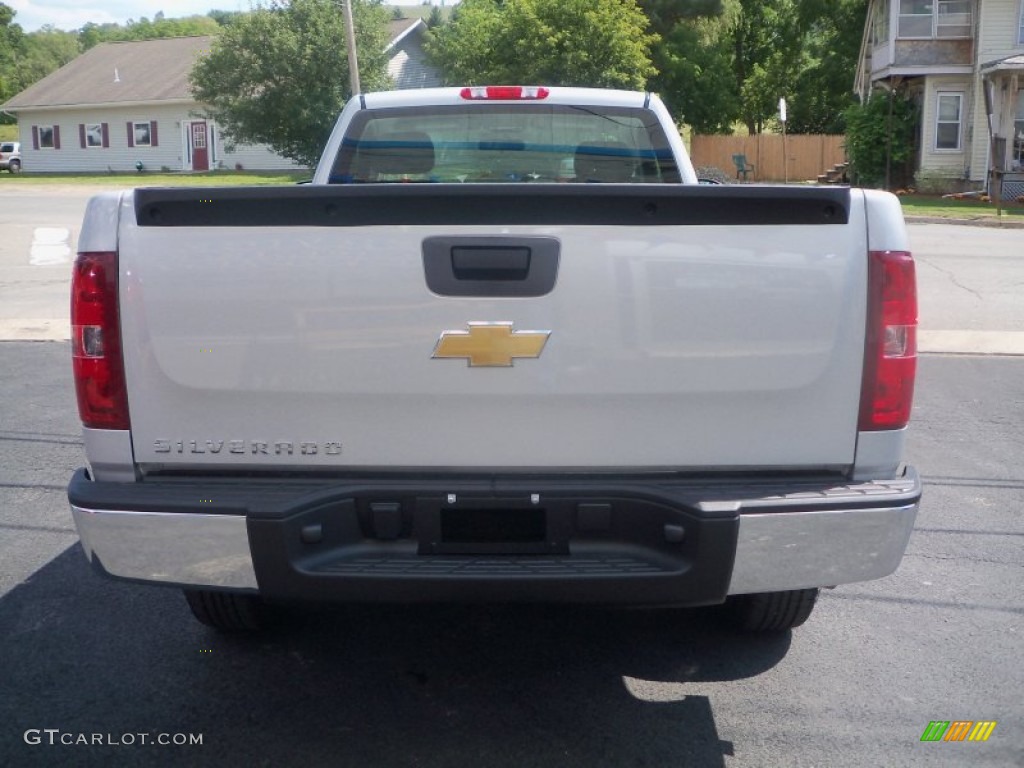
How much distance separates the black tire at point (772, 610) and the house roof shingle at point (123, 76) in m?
47.5

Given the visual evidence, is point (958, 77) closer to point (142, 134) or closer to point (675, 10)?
point (675, 10)

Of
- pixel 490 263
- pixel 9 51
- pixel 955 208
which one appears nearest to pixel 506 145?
pixel 490 263

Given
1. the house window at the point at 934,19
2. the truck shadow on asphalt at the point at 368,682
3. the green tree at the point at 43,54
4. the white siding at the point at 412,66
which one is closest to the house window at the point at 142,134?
the white siding at the point at 412,66

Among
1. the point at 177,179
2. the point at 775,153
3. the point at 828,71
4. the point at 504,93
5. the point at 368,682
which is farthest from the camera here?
the point at 828,71

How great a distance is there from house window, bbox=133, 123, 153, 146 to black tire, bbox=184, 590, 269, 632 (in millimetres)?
49936

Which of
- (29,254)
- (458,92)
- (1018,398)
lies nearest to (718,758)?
Result: (458,92)

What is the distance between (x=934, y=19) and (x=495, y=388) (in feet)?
114

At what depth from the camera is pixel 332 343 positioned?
315 cm

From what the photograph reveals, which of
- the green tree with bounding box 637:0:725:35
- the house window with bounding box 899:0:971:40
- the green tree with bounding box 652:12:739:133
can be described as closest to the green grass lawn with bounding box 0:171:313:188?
the green tree with bounding box 652:12:739:133

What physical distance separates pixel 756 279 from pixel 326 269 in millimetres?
1161

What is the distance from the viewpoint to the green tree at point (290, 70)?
3728cm

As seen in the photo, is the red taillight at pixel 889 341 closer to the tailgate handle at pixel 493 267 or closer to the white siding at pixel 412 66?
the tailgate handle at pixel 493 267

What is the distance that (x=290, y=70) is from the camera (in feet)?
123

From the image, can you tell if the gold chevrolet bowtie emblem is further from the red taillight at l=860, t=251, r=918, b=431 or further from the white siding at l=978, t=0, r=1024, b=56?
the white siding at l=978, t=0, r=1024, b=56
